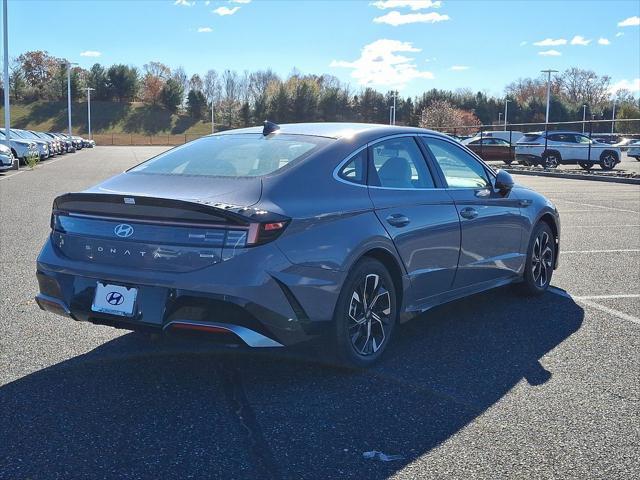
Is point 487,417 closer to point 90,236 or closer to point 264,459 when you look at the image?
point 264,459

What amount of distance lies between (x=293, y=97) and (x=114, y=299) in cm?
8156

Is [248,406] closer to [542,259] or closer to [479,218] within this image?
→ [479,218]

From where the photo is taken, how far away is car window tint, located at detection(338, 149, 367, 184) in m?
4.51

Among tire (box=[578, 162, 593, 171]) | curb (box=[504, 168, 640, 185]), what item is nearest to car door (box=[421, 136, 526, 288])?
curb (box=[504, 168, 640, 185])

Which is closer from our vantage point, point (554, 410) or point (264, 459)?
A: point (264, 459)

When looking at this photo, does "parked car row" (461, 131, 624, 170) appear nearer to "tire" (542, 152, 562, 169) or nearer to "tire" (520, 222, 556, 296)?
"tire" (542, 152, 562, 169)

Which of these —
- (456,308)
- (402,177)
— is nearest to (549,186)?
(456,308)

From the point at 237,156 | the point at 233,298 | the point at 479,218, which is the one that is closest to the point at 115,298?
the point at 233,298

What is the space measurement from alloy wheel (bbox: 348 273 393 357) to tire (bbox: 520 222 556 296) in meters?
2.27

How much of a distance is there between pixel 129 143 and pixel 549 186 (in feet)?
278

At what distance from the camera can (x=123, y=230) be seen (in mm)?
3979

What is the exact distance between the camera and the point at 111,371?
173 inches

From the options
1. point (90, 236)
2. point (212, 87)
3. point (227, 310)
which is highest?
point (212, 87)

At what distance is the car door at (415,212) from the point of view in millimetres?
4664
